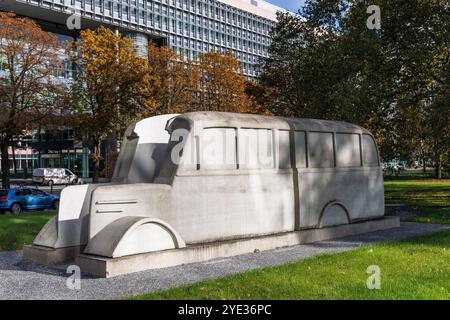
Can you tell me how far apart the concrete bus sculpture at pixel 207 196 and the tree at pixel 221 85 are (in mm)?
27408

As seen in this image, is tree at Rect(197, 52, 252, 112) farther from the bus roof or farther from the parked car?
the bus roof

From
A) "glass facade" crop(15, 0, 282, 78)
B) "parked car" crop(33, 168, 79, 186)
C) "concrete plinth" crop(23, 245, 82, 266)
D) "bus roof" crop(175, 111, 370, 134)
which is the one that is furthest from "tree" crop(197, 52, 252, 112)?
"concrete plinth" crop(23, 245, 82, 266)

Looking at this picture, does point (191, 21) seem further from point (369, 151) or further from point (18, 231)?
point (369, 151)

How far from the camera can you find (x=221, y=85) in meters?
42.2

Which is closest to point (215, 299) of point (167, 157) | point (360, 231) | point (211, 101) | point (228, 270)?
point (228, 270)

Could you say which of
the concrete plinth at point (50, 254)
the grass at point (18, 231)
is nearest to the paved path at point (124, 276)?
the concrete plinth at point (50, 254)

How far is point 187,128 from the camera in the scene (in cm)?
1030

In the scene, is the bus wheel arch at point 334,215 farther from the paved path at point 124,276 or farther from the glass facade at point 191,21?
the glass facade at point 191,21

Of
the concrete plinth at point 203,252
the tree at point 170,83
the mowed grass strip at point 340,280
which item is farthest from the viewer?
the tree at point 170,83

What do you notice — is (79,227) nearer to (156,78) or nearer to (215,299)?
(215,299)

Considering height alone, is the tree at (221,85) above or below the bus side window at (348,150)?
above

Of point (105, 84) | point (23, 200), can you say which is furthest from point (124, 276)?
point (105, 84)

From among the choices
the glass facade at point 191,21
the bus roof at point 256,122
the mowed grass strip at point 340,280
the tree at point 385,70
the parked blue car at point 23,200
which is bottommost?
the mowed grass strip at point 340,280

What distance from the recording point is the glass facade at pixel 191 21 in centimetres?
6769
